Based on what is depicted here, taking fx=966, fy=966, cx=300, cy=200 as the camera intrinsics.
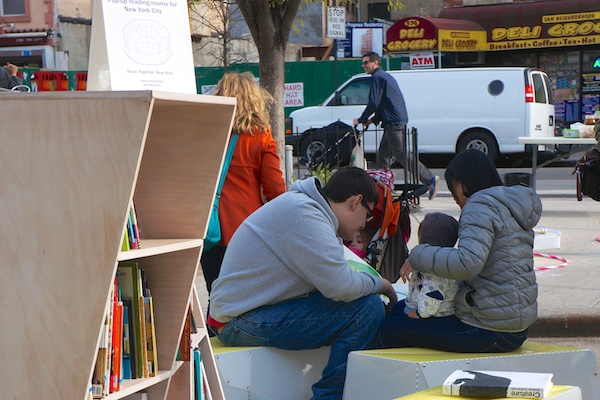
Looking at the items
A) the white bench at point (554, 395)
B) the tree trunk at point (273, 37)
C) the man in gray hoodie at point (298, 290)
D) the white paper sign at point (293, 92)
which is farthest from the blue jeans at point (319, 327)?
the white paper sign at point (293, 92)

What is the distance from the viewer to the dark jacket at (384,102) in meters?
12.7

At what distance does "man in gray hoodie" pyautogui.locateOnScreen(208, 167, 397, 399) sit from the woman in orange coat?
952 mm

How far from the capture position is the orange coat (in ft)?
19.1

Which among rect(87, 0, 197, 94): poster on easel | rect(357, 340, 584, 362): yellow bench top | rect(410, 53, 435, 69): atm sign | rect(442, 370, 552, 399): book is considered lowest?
rect(357, 340, 584, 362): yellow bench top

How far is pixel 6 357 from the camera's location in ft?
10.2

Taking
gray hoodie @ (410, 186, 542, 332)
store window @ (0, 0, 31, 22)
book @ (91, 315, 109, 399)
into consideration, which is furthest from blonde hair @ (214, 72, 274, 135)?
store window @ (0, 0, 31, 22)

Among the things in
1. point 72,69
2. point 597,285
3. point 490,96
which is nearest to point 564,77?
point 490,96

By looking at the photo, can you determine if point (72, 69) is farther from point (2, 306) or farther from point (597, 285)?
point (2, 306)

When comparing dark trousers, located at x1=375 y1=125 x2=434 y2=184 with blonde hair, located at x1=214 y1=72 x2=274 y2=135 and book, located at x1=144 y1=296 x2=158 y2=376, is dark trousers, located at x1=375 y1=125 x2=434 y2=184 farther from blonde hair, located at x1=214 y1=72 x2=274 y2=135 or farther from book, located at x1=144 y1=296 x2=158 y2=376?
book, located at x1=144 y1=296 x2=158 y2=376

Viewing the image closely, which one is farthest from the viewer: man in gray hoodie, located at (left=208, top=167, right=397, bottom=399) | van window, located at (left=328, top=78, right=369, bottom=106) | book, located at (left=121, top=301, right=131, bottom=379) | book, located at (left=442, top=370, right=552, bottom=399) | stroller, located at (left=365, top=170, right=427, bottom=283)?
van window, located at (left=328, top=78, right=369, bottom=106)

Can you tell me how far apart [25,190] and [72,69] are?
27.5 m

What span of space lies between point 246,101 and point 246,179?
475 mm

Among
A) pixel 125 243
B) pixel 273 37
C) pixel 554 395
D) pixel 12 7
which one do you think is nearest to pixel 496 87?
pixel 273 37

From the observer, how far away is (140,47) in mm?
3441
